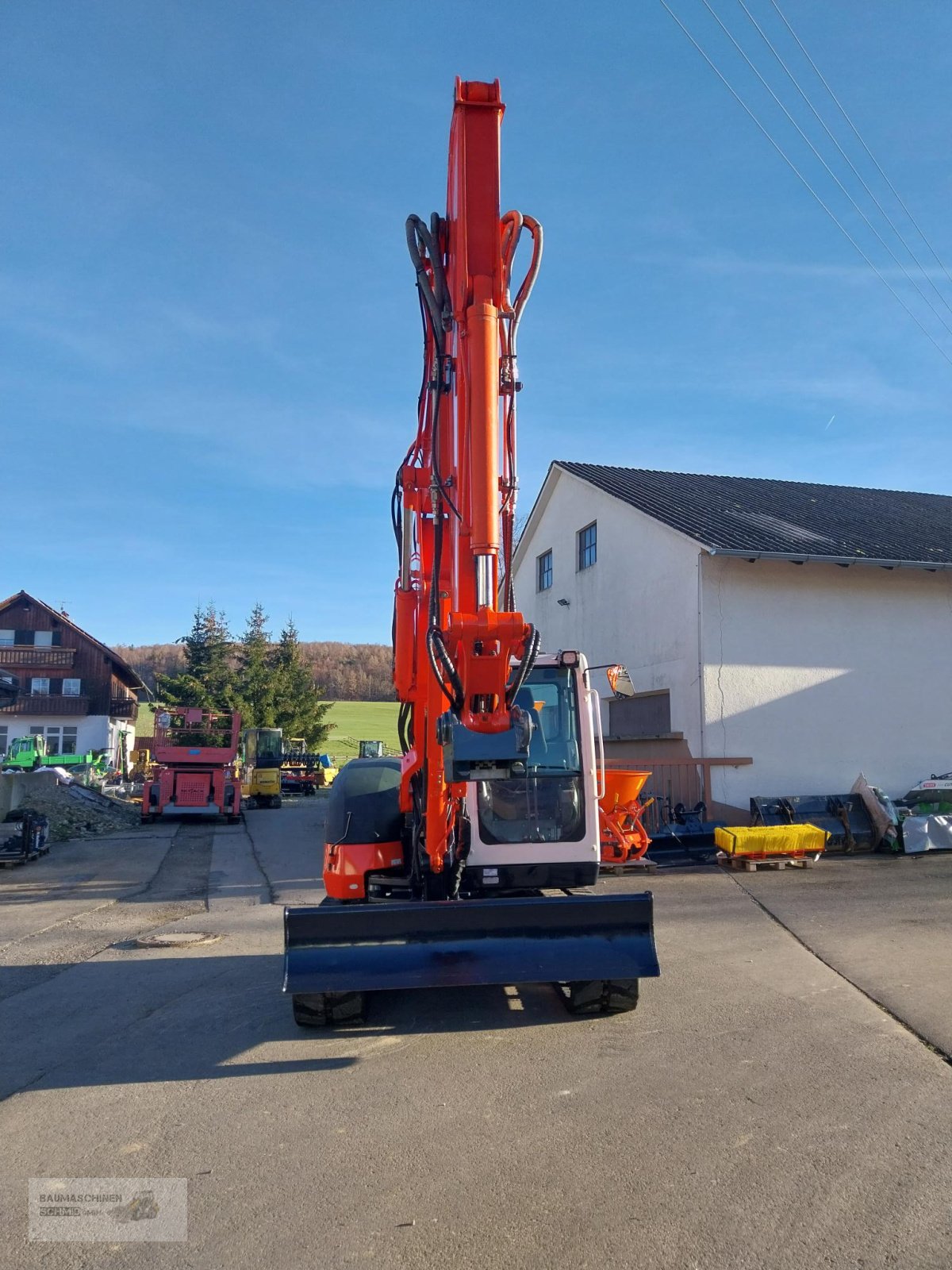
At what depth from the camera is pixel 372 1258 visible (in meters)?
3.17

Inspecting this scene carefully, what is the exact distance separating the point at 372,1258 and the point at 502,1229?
484 mm

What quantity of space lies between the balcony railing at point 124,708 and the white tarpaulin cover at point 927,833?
48719mm

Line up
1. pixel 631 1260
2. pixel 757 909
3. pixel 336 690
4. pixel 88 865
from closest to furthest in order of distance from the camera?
pixel 631 1260 < pixel 757 909 < pixel 88 865 < pixel 336 690

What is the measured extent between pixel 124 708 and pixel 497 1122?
2230 inches

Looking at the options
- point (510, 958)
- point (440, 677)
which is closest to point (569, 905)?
point (510, 958)

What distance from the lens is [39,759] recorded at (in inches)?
1592

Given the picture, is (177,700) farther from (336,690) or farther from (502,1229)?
(502,1229)

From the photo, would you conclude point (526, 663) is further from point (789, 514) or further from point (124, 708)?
point (124, 708)

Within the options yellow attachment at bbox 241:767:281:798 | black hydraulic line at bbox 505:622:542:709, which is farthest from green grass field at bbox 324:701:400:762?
black hydraulic line at bbox 505:622:542:709

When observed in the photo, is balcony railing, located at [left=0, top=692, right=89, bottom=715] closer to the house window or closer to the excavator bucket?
the house window

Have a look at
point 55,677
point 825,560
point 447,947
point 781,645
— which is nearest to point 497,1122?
point 447,947

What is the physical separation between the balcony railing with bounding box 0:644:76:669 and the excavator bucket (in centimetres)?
5162

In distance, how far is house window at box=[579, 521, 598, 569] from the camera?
20.9 m

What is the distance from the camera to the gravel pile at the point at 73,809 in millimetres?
19250
